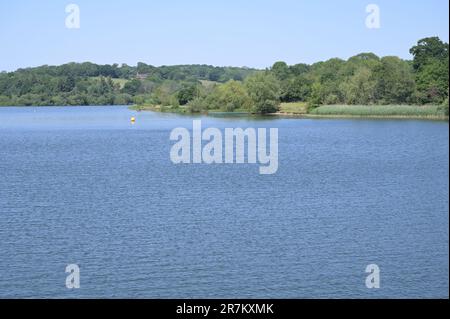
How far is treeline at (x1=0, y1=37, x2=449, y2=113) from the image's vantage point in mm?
64625

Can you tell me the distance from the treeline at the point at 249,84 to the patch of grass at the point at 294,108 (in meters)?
0.86

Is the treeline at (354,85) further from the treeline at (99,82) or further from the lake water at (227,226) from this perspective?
the lake water at (227,226)

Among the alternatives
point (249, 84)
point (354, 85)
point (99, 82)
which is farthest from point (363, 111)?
point (99, 82)

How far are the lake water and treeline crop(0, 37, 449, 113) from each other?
8052 millimetres

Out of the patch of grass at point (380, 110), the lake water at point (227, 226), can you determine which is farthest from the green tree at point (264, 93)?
the lake water at point (227, 226)

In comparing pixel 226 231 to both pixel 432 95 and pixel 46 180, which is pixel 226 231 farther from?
pixel 432 95

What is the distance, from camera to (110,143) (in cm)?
4928

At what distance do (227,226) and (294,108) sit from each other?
62.1m

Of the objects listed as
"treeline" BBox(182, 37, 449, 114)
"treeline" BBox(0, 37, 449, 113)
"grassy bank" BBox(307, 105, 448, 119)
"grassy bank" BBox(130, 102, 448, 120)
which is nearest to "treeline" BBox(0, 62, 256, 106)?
"treeline" BBox(0, 37, 449, 113)

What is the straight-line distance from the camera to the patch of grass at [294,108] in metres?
79.8

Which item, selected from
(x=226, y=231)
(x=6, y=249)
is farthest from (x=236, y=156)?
(x=6, y=249)

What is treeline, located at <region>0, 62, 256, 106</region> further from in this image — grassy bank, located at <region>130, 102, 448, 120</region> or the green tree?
grassy bank, located at <region>130, 102, 448, 120</region>

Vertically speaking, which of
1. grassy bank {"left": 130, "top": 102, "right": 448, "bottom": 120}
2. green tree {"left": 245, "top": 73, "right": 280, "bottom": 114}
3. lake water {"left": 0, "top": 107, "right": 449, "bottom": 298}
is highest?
green tree {"left": 245, "top": 73, "right": 280, "bottom": 114}

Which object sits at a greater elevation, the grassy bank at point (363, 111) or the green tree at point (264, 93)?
the green tree at point (264, 93)
